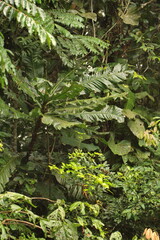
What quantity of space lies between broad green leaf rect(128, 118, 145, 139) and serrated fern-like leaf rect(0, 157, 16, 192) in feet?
4.79

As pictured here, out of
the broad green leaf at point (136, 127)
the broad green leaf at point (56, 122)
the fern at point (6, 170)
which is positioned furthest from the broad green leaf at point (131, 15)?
the fern at point (6, 170)

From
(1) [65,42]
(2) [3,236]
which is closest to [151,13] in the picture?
(1) [65,42]

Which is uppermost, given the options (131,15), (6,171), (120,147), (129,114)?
(131,15)

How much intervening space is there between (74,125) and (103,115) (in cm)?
37

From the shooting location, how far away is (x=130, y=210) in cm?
238

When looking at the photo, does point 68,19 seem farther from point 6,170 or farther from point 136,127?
point 136,127

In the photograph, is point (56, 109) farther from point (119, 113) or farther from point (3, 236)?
point (3, 236)

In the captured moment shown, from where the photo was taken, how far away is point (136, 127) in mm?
3615

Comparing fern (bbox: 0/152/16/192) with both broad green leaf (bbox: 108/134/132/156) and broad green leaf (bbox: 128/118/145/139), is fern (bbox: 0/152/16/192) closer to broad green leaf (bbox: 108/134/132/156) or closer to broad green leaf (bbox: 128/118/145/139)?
broad green leaf (bbox: 108/134/132/156)

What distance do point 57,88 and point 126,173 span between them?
984 mm

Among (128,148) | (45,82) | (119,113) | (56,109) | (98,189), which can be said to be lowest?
(128,148)

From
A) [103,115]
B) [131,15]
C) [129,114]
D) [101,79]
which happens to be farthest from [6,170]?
[131,15]

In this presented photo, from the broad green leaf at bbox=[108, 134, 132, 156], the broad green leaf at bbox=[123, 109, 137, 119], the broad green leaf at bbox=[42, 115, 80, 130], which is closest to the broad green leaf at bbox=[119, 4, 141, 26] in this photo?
the broad green leaf at bbox=[123, 109, 137, 119]

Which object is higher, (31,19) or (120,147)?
(31,19)
